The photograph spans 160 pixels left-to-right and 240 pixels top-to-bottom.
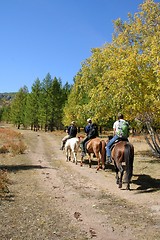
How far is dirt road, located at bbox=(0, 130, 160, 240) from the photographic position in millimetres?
7164

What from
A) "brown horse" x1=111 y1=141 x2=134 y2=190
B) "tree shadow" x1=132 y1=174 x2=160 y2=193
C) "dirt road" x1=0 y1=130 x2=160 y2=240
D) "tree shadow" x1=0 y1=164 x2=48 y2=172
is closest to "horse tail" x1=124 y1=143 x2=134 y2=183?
"brown horse" x1=111 y1=141 x2=134 y2=190

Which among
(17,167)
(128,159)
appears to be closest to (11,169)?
(17,167)

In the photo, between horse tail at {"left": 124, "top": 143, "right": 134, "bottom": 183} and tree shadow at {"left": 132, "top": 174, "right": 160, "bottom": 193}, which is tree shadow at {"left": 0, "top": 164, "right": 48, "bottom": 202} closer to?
horse tail at {"left": 124, "top": 143, "right": 134, "bottom": 183}

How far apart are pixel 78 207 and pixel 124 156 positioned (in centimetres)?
382

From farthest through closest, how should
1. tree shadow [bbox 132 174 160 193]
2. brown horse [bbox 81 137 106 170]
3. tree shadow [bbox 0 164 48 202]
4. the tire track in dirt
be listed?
brown horse [bbox 81 137 106 170] < tree shadow [bbox 132 174 160 193] < tree shadow [bbox 0 164 48 202] < the tire track in dirt

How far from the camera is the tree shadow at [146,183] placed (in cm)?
1223

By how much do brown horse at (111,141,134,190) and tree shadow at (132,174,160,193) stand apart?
0.83 metres

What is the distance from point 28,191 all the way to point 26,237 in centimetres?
496

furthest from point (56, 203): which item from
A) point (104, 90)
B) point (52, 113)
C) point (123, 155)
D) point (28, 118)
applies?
point (28, 118)

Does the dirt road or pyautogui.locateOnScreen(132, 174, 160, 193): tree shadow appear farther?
pyautogui.locateOnScreen(132, 174, 160, 193): tree shadow

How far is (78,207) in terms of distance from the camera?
948 cm

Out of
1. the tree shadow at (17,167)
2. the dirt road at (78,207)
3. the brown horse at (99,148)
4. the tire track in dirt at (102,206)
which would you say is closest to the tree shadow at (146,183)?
the dirt road at (78,207)

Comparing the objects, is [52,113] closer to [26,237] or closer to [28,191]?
[28,191]

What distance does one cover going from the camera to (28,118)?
76812 millimetres
